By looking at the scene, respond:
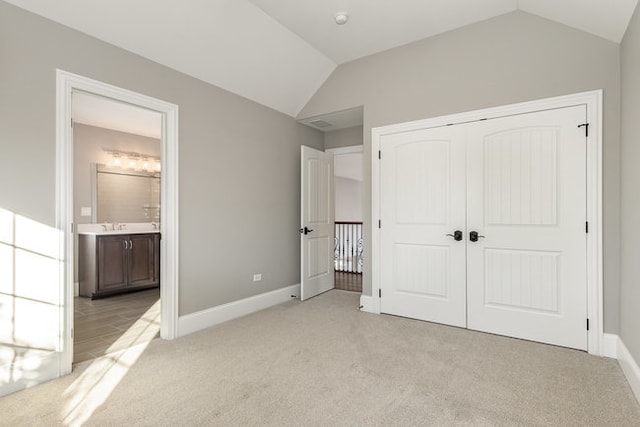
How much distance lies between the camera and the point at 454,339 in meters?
3.29

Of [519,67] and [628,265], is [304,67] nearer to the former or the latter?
[519,67]

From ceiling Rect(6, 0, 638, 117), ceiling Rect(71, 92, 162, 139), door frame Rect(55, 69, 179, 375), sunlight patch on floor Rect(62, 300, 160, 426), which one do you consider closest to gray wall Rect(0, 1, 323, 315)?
door frame Rect(55, 69, 179, 375)

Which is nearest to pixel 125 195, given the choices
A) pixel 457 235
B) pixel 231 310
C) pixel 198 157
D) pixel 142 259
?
pixel 142 259

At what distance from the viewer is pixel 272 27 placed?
353cm

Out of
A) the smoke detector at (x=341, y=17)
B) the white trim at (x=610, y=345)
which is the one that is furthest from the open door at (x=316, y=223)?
the white trim at (x=610, y=345)

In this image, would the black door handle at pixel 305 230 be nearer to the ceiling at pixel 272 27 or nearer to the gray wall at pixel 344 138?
the gray wall at pixel 344 138

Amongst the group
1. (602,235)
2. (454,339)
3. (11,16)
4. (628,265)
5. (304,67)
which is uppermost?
(304,67)

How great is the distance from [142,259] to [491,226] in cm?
500

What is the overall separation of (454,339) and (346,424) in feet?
5.77

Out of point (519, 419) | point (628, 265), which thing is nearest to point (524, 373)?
point (519, 419)

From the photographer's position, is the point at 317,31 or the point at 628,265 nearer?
the point at 628,265

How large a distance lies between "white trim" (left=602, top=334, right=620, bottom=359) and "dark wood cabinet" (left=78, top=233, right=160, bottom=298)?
576 cm

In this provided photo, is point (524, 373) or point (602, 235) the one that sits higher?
point (602, 235)

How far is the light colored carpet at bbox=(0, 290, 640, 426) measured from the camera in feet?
6.64
